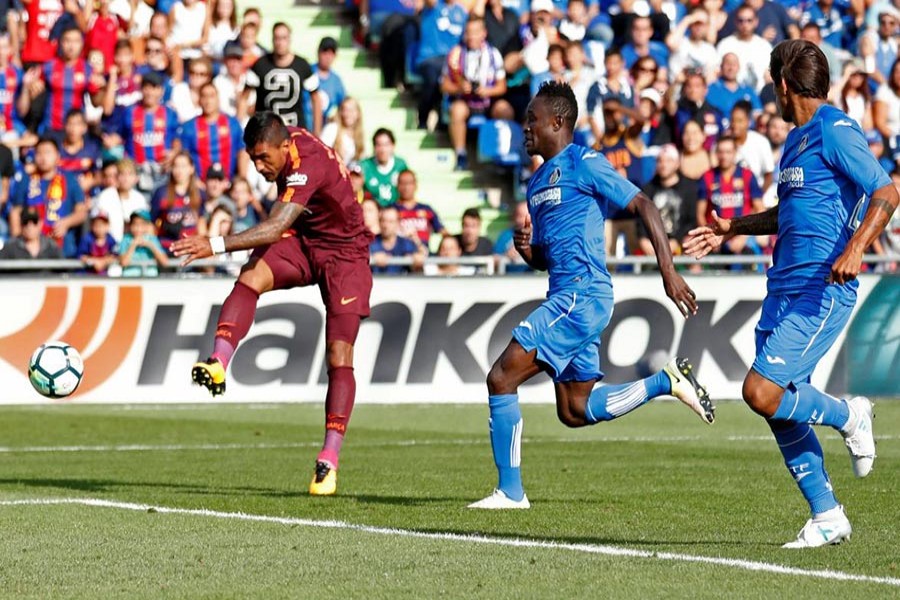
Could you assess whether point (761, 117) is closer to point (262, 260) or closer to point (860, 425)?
point (262, 260)

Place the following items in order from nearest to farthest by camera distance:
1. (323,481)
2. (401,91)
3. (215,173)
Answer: (323,481) < (215,173) < (401,91)

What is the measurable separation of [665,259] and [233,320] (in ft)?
10.2

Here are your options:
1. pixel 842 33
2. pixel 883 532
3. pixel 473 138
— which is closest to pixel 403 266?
pixel 473 138

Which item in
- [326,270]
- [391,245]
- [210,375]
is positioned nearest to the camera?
[210,375]

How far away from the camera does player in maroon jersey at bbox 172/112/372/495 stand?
10711 mm

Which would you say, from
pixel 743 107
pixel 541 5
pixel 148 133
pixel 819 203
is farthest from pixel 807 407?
pixel 541 5

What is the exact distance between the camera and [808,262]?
783 cm

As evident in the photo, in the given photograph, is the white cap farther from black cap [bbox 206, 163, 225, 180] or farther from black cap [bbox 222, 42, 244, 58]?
black cap [bbox 206, 163, 225, 180]

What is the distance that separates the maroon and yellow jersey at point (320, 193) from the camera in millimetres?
10820

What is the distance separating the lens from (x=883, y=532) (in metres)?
8.52

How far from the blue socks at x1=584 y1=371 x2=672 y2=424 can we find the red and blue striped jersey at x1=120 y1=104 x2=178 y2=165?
1127 centimetres

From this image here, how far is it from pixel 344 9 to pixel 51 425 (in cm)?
1025

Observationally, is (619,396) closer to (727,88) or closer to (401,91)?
(727,88)

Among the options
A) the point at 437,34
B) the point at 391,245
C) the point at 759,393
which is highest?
the point at 759,393
